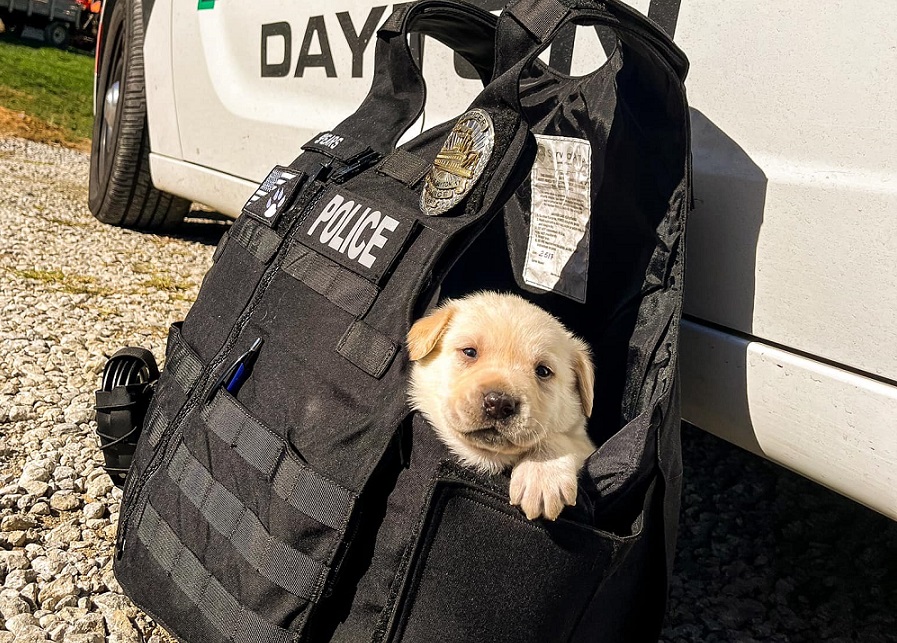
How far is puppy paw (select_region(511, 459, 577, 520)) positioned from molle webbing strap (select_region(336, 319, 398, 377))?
384 mm

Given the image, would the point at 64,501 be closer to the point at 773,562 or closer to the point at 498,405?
the point at 498,405

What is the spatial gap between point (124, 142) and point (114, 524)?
316cm

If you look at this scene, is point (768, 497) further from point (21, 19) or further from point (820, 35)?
point (21, 19)

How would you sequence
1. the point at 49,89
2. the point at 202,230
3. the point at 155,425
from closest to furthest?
the point at 155,425
the point at 202,230
the point at 49,89

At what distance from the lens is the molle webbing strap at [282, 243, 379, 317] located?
71.2 inches

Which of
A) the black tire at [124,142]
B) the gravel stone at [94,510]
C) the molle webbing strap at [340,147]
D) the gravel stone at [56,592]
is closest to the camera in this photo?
the gravel stone at [56,592]

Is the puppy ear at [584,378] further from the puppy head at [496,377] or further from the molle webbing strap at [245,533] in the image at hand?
the molle webbing strap at [245,533]

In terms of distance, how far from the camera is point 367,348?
5.77 ft

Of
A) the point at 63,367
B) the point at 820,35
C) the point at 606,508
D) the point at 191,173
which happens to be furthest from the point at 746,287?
the point at 191,173

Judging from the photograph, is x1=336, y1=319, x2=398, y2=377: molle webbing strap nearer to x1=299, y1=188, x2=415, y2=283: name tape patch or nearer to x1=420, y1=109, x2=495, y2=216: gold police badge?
x1=299, y1=188, x2=415, y2=283: name tape patch

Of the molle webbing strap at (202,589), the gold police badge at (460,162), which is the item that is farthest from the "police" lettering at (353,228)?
the molle webbing strap at (202,589)

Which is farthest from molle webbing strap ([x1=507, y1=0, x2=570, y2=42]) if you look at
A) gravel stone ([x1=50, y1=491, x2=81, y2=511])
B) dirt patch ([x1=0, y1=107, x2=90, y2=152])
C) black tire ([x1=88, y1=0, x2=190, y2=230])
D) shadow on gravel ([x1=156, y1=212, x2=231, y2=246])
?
dirt patch ([x1=0, y1=107, x2=90, y2=152])

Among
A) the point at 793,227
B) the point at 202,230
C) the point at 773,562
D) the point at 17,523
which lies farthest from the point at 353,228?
the point at 202,230

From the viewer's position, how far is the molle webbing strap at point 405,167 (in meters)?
2.01
